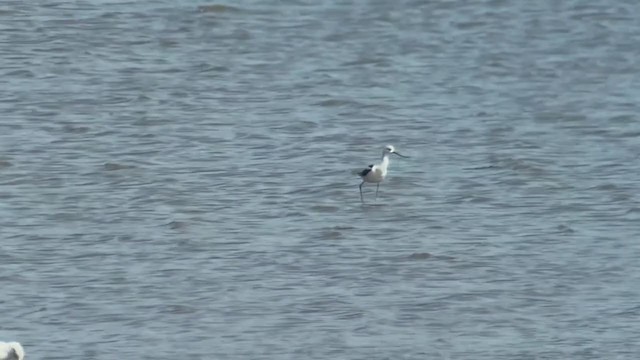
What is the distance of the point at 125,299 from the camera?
11.4m

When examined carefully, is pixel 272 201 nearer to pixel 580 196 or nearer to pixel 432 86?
pixel 580 196

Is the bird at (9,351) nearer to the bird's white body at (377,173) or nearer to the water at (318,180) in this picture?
the water at (318,180)

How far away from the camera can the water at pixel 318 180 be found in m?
11.0

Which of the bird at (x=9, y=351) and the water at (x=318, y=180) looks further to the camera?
the water at (x=318, y=180)

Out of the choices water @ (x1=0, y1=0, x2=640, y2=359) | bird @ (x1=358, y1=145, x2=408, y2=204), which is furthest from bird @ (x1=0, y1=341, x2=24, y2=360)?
bird @ (x1=358, y1=145, x2=408, y2=204)

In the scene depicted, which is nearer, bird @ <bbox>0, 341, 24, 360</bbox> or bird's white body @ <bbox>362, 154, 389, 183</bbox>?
bird @ <bbox>0, 341, 24, 360</bbox>

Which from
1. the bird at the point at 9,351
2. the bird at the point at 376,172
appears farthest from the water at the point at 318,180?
the bird at the point at 9,351

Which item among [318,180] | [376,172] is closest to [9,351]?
[376,172]

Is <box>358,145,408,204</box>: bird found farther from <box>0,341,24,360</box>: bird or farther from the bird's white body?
<box>0,341,24,360</box>: bird

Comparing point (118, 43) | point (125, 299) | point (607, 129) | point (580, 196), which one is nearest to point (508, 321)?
point (125, 299)

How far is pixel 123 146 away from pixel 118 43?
4.17 m

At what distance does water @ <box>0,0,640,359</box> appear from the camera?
10992 mm

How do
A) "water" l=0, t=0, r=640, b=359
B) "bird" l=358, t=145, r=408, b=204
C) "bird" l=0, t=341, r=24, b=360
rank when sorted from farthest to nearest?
"bird" l=358, t=145, r=408, b=204, "water" l=0, t=0, r=640, b=359, "bird" l=0, t=341, r=24, b=360

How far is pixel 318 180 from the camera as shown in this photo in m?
14.7
